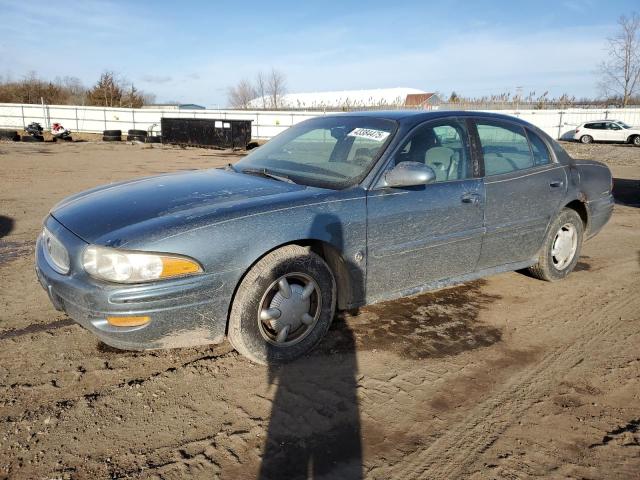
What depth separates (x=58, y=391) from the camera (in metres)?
2.78

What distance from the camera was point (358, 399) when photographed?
279 centimetres

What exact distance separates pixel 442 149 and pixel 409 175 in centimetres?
72

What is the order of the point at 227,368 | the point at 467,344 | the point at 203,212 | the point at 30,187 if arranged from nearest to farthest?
the point at 203,212 < the point at 227,368 < the point at 467,344 < the point at 30,187

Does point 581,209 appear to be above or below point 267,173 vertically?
below

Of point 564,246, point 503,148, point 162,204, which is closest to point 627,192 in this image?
point 564,246

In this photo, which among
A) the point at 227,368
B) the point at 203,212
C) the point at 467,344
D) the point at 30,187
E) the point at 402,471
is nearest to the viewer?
the point at 402,471

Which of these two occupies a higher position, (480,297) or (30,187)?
(30,187)

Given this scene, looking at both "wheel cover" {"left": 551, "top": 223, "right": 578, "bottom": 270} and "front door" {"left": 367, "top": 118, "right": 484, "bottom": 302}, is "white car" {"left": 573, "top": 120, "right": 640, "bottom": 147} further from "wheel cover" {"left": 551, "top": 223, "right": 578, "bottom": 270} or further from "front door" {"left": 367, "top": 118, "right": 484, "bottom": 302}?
"front door" {"left": 367, "top": 118, "right": 484, "bottom": 302}

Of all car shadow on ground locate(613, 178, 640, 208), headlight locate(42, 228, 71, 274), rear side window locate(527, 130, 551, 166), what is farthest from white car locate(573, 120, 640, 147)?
headlight locate(42, 228, 71, 274)

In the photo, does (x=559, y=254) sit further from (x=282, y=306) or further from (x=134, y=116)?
(x=134, y=116)

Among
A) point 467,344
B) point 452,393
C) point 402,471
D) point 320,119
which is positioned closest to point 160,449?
point 402,471

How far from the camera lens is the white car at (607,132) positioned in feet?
94.0

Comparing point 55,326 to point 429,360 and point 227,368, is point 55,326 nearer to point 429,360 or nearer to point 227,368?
point 227,368

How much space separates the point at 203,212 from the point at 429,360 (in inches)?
68.6
